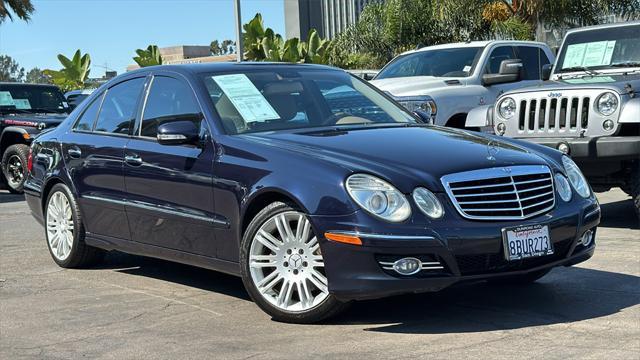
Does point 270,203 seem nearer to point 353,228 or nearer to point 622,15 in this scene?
point 353,228

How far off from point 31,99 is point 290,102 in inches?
413

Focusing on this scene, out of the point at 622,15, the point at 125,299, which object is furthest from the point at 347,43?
the point at 125,299

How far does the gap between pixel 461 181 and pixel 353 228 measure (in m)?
0.68

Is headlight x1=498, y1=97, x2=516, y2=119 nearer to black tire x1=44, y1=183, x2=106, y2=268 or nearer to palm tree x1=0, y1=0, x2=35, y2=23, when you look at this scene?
black tire x1=44, y1=183, x2=106, y2=268

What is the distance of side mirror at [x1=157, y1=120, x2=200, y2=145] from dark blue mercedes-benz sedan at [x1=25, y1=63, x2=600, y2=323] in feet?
0.04

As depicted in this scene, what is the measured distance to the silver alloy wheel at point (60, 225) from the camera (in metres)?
7.96

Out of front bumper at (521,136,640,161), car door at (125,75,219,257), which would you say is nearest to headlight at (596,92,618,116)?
front bumper at (521,136,640,161)

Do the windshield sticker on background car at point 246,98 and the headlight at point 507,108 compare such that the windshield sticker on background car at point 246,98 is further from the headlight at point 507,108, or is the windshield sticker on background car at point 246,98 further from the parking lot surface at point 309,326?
the headlight at point 507,108

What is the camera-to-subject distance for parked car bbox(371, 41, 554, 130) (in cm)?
1162

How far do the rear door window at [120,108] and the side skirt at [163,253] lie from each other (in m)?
0.81

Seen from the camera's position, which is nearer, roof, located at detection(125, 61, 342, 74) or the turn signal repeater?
the turn signal repeater

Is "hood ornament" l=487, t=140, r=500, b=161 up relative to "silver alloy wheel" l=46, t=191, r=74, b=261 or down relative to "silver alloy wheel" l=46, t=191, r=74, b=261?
up

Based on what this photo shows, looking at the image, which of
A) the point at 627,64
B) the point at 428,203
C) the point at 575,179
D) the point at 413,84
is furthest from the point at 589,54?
the point at 428,203

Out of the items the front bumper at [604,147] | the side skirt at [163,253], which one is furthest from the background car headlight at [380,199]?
the front bumper at [604,147]
